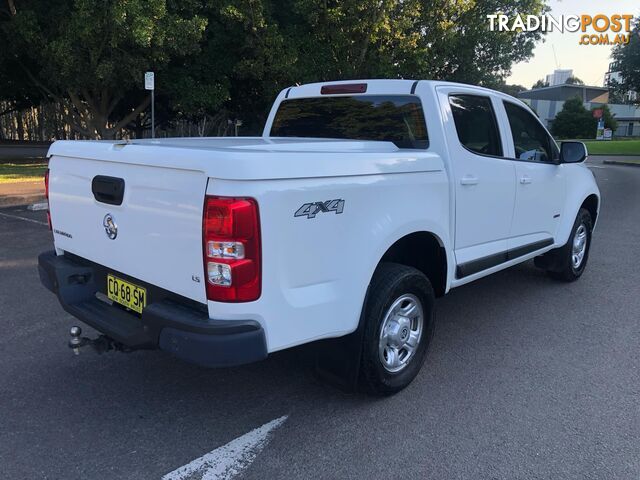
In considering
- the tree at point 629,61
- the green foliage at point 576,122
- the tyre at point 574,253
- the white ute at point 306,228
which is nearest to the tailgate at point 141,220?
the white ute at point 306,228

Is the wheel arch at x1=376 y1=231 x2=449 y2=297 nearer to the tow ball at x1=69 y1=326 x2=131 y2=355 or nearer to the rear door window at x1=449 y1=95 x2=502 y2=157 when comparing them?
the rear door window at x1=449 y1=95 x2=502 y2=157

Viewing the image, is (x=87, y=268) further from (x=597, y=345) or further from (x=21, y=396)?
(x=597, y=345)

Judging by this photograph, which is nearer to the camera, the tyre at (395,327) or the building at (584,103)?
the tyre at (395,327)

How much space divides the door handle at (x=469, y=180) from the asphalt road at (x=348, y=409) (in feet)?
4.26

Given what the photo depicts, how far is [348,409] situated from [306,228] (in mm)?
1297

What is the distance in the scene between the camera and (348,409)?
3266 mm

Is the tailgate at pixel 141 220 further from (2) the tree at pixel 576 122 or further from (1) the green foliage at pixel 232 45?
(2) the tree at pixel 576 122

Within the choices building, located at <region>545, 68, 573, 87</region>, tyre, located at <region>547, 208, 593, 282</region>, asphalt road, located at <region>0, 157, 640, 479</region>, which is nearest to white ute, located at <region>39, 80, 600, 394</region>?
asphalt road, located at <region>0, 157, 640, 479</region>

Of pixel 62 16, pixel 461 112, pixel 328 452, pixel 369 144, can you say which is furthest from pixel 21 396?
pixel 62 16

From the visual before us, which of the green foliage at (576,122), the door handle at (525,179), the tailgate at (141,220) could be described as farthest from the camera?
the green foliage at (576,122)

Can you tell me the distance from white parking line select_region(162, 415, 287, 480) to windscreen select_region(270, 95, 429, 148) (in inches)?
86.5

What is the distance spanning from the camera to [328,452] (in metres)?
2.83

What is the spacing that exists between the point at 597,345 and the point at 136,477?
3527mm

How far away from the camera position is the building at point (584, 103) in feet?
283
